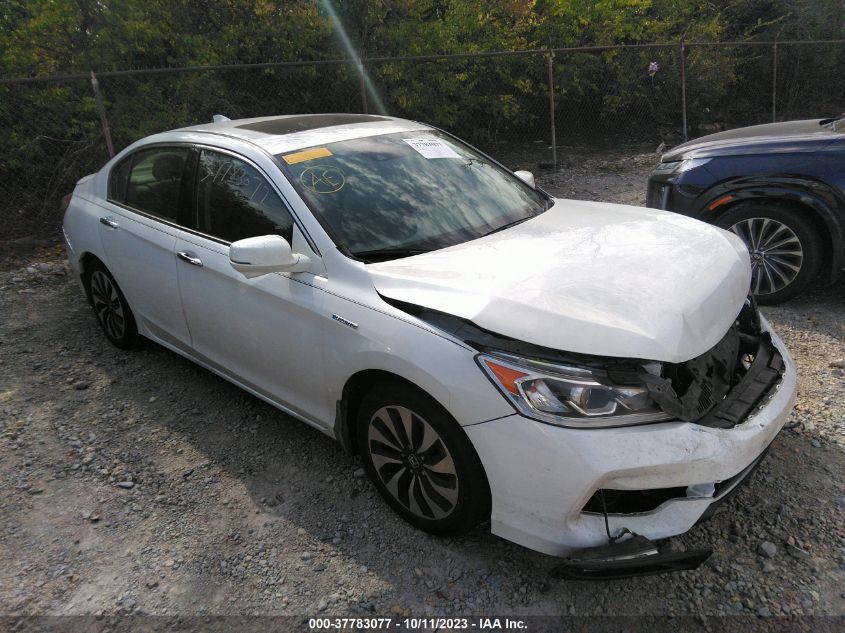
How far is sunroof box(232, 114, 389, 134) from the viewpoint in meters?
3.76

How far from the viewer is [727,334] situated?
9.28ft

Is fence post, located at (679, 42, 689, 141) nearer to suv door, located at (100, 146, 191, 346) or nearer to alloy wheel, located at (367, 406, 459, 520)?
suv door, located at (100, 146, 191, 346)

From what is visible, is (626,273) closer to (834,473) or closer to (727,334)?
(727,334)

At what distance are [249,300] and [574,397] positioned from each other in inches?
67.7

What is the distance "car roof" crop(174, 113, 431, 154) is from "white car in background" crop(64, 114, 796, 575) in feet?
0.07

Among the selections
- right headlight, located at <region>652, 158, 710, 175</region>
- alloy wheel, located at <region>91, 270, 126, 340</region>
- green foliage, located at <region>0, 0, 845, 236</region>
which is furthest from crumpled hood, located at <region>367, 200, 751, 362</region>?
green foliage, located at <region>0, 0, 845, 236</region>

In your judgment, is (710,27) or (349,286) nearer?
(349,286)

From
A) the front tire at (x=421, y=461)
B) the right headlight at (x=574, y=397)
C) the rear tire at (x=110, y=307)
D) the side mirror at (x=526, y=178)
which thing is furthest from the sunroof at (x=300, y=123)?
the right headlight at (x=574, y=397)

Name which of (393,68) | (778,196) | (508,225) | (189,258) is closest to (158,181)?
(189,258)

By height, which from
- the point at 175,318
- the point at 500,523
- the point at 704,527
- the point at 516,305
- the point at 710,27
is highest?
the point at 710,27

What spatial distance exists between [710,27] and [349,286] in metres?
13.2

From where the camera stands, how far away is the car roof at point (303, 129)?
351cm

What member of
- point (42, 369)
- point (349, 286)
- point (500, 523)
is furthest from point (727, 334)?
point (42, 369)

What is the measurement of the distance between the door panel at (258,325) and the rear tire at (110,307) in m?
1.03
